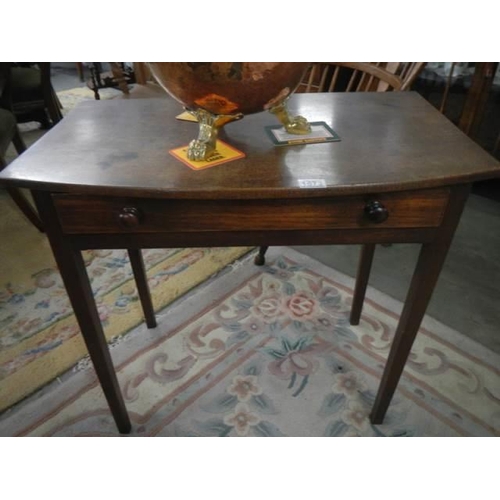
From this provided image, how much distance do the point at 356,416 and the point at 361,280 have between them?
42cm

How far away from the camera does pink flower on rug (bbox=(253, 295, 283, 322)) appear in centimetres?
138

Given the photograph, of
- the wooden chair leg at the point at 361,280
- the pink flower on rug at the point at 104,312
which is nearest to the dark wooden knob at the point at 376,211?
the wooden chair leg at the point at 361,280

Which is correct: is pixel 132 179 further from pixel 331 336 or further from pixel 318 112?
pixel 331 336

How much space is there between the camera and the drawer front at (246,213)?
640 mm

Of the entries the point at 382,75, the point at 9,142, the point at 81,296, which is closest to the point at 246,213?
the point at 81,296

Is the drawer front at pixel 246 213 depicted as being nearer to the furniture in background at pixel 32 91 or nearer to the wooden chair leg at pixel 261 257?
the wooden chair leg at pixel 261 257

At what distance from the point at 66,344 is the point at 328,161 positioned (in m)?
1.09

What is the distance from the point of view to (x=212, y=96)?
62cm

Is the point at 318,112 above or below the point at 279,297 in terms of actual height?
above

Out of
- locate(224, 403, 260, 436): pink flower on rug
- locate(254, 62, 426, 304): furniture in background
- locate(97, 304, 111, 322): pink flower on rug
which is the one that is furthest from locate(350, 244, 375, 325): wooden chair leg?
locate(97, 304, 111, 322): pink flower on rug

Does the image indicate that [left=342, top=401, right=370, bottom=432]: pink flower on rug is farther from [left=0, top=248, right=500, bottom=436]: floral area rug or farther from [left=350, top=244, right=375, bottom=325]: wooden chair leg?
[left=350, top=244, right=375, bottom=325]: wooden chair leg

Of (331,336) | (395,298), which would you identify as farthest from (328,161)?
(395,298)

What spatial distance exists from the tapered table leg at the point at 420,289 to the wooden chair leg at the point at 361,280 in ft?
1.14

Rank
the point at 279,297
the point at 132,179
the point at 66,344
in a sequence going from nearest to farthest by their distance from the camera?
the point at 132,179, the point at 66,344, the point at 279,297
